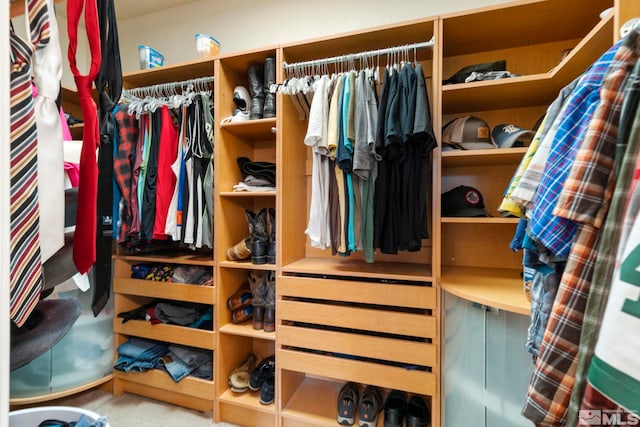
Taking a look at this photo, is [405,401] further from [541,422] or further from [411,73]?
[411,73]

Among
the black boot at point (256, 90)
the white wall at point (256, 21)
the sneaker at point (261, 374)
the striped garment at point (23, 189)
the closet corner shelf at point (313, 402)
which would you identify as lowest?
the closet corner shelf at point (313, 402)

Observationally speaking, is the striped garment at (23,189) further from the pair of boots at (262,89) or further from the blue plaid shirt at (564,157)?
the pair of boots at (262,89)

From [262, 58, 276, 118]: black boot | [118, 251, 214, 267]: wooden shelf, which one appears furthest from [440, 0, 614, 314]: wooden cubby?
[118, 251, 214, 267]: wooden shelf

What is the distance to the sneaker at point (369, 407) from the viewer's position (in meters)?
1.36

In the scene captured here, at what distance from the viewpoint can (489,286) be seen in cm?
118

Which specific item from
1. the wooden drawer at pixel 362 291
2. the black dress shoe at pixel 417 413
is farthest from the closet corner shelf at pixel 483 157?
the black dress shoe at pixel 417 413

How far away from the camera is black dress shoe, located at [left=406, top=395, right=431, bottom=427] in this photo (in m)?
1.32

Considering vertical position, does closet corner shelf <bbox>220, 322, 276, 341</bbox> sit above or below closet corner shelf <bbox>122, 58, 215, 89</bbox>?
below

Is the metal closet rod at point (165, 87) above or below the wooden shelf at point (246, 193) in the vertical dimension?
above

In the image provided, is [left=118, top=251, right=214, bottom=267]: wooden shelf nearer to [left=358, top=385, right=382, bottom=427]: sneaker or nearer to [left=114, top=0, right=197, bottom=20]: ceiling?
[left=358, top=385, right=382, bottom=427]: sneaker

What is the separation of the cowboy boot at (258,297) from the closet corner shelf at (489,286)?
97 cm

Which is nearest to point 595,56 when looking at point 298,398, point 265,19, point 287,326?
point 287,326

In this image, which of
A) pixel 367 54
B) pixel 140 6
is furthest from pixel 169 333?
pixel 140 6

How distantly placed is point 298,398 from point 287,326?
1.58 ft
